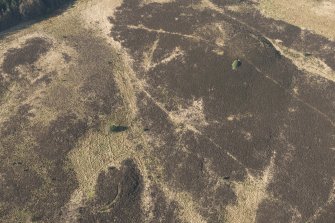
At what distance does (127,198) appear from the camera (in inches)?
2349

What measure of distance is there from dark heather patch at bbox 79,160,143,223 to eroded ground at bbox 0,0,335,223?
0.55ft

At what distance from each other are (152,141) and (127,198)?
38.3 feet

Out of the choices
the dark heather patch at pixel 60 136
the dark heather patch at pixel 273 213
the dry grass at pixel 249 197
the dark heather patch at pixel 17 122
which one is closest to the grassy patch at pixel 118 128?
the dark heather patch at pixel 60 136

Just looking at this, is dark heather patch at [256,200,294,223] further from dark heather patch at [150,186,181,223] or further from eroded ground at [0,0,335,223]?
dark heather patch at [150,186,181,223]

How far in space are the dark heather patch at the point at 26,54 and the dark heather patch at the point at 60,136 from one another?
1692cm

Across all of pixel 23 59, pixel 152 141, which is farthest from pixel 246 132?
pixel 23 59

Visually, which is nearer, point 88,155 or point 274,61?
point 88,155

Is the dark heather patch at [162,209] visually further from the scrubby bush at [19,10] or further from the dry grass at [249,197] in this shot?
the scrubby bush at [19,10]

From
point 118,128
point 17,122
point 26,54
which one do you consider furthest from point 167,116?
point 26,54

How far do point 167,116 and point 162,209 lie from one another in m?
18.8

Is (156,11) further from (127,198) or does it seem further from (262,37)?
(127,198)

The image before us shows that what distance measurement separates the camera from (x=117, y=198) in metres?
59.7

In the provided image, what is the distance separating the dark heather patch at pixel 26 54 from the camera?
265 feet

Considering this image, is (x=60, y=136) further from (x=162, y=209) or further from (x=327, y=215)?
(x=327, y=215)
